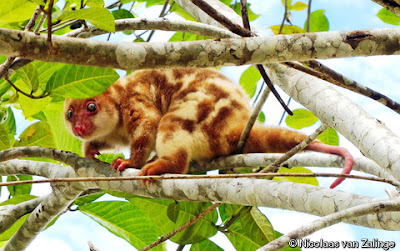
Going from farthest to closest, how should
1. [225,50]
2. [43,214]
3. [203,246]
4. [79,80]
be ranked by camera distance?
1. [203,246]
2. [43,214]
3. [79,80]
4. [225,50]

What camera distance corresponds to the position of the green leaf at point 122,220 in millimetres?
3277

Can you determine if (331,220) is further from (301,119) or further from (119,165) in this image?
(301,119)

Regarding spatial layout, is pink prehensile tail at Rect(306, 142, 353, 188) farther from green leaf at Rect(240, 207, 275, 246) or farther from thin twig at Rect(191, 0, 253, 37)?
thin twig at Rect(191, 0, 253, 37)

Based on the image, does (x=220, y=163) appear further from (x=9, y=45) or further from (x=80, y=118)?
(x=9, y=45)

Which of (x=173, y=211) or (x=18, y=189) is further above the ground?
(x=18, y=189)

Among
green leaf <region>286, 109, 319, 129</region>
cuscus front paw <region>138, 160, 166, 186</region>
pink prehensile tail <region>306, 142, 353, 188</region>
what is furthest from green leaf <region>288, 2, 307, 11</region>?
cuscus front paw <region>138, 160, 166, 186</region>

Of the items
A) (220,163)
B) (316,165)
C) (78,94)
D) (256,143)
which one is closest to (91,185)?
(78,94)

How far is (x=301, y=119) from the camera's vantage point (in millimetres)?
3328

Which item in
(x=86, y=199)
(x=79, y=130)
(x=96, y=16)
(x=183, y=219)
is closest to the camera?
(x=96, y=16)

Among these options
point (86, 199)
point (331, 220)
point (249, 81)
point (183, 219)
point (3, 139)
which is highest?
point (249, 81)

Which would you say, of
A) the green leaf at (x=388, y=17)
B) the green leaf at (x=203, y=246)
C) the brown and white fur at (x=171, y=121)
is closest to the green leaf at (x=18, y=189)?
the brown and white fur at (x=171, y=121)

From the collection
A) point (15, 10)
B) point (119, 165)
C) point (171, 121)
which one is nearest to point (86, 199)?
point (119, 165)

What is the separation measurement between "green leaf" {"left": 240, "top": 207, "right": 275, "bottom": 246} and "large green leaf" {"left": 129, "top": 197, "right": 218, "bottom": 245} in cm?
24

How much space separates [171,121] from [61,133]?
4.02 feet
